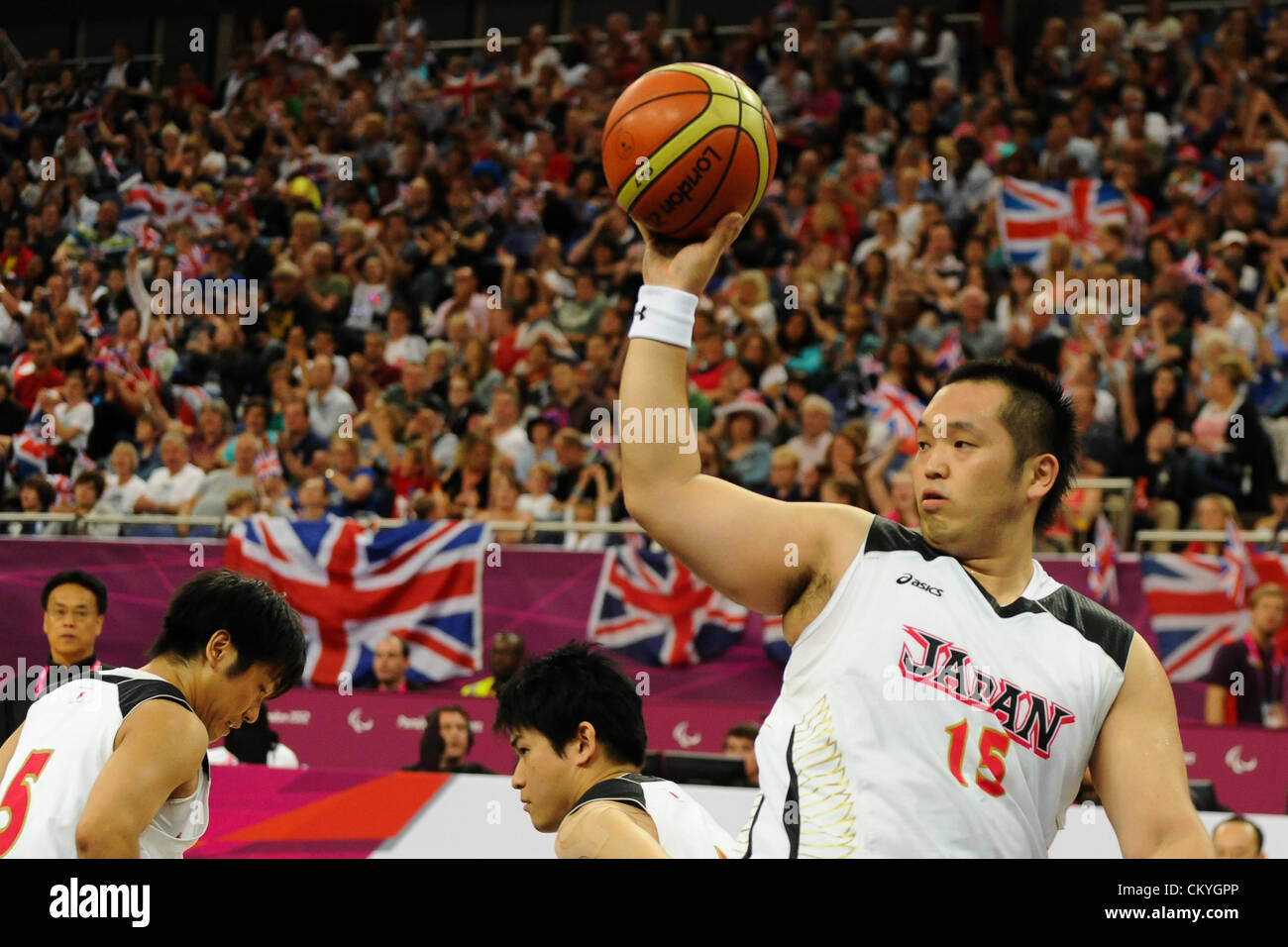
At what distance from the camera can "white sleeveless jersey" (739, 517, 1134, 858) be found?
2305 millimetres

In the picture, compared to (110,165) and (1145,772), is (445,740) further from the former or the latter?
(110,165)

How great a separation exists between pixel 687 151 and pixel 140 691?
172cm

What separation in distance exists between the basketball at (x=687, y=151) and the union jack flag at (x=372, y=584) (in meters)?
6.17

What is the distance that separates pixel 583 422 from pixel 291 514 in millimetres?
2185

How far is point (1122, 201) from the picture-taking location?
11.2 m

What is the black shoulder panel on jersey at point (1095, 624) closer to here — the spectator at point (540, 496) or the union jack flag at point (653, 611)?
the union jack flag at point (653, 611)

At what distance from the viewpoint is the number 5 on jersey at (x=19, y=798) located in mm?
3168

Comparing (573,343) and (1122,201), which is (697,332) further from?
(1122,201)

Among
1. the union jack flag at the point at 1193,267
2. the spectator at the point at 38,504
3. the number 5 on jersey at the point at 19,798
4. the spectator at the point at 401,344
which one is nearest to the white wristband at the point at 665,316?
the number 5 on jersey at the point at 19,798

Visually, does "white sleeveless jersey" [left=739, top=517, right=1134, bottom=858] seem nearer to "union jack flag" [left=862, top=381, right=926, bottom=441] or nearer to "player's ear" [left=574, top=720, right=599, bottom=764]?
"player's ear" [left=574, top=720, right=599, bottom=764]

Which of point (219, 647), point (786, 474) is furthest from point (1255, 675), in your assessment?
point (219, 647)

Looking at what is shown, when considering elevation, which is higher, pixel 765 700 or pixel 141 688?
pixel 141 688

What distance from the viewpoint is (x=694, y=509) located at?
2.34m
